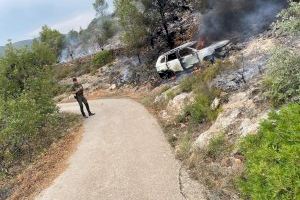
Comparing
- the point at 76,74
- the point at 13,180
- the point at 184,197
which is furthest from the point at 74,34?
the point at 184,197

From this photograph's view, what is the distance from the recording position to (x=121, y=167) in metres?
11.7

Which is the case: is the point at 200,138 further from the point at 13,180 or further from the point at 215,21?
the point at 215,21

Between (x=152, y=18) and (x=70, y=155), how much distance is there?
16.4 meters

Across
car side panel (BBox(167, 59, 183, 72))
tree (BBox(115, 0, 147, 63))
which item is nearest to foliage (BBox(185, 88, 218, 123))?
car side panel (BBox(167, 59, 183, 72))

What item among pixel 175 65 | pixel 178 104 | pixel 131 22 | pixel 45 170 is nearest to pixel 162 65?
pixel 175 65

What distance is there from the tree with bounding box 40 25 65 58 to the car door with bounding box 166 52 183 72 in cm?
3848

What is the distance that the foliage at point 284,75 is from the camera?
9992mm

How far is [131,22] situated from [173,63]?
638 cm

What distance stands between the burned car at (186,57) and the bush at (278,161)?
14.0 m

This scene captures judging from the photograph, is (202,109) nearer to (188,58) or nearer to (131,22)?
(188,58)

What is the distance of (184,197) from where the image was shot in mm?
9039

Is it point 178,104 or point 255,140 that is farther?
point 178,104

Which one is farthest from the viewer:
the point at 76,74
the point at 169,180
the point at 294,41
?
the point at 76,74

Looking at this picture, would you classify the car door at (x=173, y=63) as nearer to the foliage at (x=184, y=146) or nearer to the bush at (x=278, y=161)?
the foliage at (x=184, y=146)
